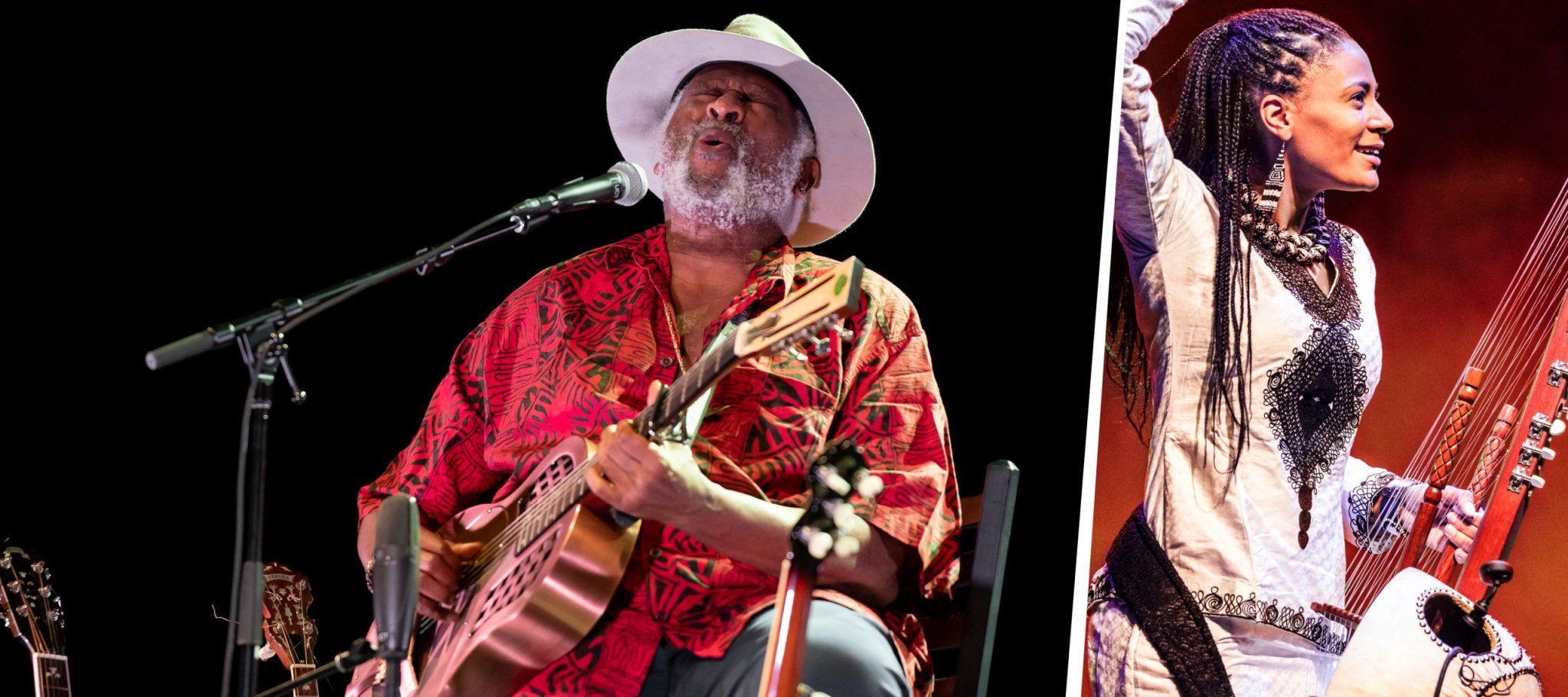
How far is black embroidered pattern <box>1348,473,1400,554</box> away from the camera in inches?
102

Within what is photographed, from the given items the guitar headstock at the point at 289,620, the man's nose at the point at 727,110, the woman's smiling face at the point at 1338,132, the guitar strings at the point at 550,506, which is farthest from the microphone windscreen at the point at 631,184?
the guitar headstock at the point at 289,620

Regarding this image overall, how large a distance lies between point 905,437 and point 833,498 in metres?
0.63

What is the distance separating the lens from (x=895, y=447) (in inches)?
88.0

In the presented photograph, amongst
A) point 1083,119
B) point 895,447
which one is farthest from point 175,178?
point 1083,119

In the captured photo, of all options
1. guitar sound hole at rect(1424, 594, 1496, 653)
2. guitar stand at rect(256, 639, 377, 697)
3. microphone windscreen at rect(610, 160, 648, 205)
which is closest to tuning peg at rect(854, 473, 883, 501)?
guitar stand at rect(256, 639, 377, 697)

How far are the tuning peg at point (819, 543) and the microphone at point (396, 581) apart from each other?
489mm

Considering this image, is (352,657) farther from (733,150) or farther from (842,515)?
(733,150)

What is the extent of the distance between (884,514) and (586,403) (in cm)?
57

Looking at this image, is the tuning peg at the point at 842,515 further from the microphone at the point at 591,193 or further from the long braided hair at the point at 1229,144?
the long braided hair at the point at 1229,144

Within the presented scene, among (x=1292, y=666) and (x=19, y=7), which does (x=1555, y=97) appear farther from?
(x=19, y=7)

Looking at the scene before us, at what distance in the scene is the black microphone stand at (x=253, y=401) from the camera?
68.2 inches

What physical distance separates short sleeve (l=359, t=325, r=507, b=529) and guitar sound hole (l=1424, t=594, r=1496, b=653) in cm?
175

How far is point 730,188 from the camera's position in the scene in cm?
261

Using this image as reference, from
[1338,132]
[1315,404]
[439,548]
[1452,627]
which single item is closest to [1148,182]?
[1338,132]
